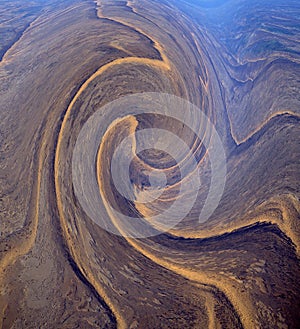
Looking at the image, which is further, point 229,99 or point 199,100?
point 229,99

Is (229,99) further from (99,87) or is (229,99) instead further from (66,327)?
(66,327)

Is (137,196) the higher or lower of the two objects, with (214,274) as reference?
higher

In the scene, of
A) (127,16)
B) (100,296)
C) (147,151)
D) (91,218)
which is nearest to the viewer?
(100,296)

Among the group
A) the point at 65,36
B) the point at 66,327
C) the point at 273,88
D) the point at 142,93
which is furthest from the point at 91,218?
the point at 273,88

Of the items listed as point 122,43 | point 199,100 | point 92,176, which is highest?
point 122,43

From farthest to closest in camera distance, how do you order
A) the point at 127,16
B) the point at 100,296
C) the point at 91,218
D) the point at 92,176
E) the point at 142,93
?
the point at 127,16 < the point at 142,93 < the point at 92,176 < the point at 91,218 < the point at 100,296

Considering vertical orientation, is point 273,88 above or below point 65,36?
below

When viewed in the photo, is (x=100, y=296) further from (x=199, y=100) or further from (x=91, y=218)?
(x=199, y=100)

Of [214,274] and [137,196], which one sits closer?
[214,274]
